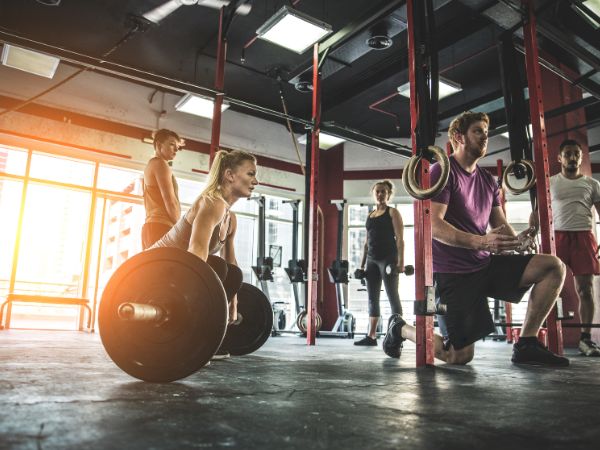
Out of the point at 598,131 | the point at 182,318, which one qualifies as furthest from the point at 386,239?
the point at 598,131

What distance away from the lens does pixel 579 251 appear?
344 cm

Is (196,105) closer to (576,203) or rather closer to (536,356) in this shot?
(576,203)

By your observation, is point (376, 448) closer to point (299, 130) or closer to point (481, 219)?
point (481, 219)

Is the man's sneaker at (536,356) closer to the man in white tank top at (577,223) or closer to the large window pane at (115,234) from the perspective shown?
the man in white tank top at (577,223)

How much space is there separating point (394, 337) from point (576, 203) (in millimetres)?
2007

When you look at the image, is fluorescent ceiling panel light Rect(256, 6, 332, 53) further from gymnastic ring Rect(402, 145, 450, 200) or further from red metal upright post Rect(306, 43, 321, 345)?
gymnastic ring Rect(402, 145, 450, 200)

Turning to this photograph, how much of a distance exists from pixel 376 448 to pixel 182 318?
826 mm

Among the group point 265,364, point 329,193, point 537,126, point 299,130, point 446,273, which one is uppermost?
point 299,130

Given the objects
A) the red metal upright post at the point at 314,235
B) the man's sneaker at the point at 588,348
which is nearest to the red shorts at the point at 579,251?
the man's sneaker at the point at 588,348

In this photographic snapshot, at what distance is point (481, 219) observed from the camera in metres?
2.38

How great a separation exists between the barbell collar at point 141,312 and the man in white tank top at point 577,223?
3175 millimetres

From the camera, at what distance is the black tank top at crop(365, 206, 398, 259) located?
410 centimetres

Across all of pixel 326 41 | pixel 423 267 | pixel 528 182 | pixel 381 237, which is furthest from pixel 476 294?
pixel 326 41

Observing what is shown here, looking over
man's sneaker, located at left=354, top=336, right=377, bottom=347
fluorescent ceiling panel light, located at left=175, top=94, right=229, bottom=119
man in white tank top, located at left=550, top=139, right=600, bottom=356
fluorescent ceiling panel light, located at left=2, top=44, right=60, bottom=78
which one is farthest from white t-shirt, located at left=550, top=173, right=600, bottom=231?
fluorescent ceiling panel light, located at left=2, top=44, right=60, bottom=78
